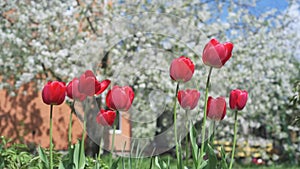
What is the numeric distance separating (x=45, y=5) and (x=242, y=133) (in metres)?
4.90

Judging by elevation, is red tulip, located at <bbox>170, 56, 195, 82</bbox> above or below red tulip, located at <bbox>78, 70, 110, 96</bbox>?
above

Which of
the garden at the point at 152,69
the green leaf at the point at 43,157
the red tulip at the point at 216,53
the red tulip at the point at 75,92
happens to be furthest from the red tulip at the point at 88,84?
the garden at the point at 152,69

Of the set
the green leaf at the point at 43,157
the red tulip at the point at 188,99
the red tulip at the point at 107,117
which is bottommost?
the green leaf at the point at 43,157

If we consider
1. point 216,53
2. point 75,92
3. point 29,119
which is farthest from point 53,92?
point 29,119

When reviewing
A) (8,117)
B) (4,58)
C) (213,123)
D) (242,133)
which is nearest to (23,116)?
(8,117)

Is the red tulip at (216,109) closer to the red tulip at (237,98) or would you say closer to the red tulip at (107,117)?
the red tulip at (237,98)

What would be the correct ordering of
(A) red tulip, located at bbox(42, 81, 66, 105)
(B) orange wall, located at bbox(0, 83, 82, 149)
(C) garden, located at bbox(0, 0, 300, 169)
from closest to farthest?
(A) red tulip, located at bbox(42, 81, 66, 105) < (C) garden, located at bbox(0, 0, 300, 169) < (B) orange wall, located at bbox(0, 83, 82, 149)

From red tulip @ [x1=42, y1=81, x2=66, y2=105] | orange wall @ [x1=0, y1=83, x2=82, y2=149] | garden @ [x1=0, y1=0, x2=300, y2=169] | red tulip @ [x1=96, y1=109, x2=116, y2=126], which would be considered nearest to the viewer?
red tulip @ [x1=42, y1=81, x2=66, y2=105]

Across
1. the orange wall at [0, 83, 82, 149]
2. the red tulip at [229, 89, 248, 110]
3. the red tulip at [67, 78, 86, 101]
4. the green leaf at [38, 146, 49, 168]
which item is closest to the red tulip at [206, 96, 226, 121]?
the red tulip at [229, 89, 248, 110]

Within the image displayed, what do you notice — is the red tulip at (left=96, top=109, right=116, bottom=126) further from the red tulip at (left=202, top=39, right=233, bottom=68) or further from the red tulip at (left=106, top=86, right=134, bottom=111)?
the red tulip at (left=202, top=39, right=233, bottom=68)

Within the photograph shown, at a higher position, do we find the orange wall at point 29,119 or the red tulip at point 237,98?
the red tulip at point 237,98

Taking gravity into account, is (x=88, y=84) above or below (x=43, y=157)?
above

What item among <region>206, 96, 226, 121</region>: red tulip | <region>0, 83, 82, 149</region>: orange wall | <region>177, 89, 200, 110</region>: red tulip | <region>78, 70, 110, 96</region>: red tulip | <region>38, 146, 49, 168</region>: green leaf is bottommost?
<region>0, 83, 82, 149</region>: orange wall

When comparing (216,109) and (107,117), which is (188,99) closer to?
(216,109)
